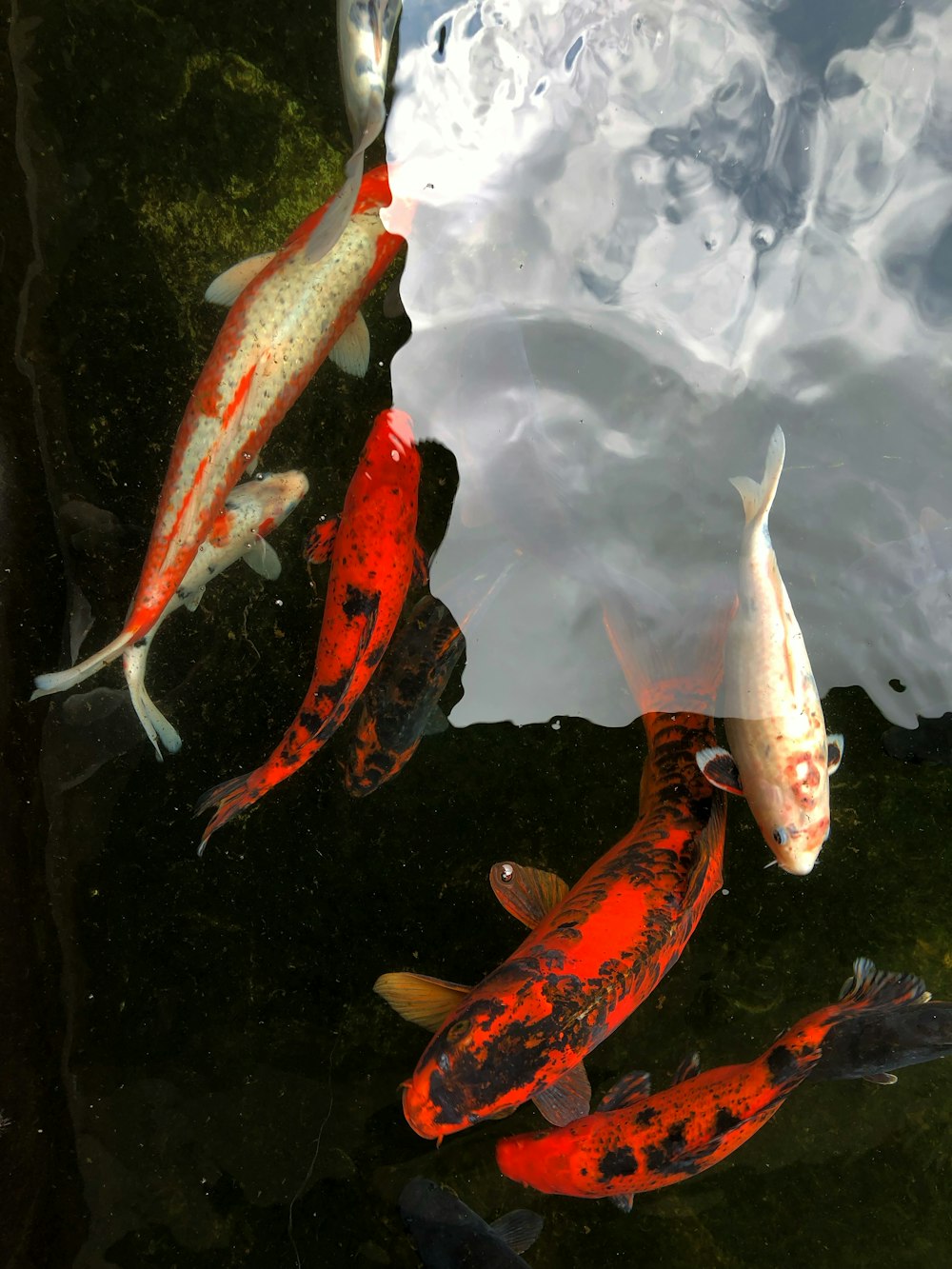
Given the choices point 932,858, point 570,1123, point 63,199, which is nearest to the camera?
point 570,1123

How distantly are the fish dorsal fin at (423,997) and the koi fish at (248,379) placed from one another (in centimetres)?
173

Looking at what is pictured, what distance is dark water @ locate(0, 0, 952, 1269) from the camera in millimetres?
3592

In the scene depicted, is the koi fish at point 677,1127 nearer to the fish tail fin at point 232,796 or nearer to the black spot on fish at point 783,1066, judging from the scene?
the black spot on fish at point 783,1066

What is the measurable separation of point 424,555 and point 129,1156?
3.01 metres

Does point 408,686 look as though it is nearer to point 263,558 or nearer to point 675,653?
point 263,558

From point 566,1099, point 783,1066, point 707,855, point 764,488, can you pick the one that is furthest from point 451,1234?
point 764,488

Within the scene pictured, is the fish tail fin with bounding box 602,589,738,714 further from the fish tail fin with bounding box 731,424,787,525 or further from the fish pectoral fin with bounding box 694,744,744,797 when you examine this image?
the fish tail fin with bounding box 731,424,787,525

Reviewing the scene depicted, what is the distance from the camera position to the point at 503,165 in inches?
138

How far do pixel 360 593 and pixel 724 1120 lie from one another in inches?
94.3

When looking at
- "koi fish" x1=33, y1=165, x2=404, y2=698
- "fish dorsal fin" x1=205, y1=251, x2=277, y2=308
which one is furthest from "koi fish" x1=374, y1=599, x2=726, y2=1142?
"fish dorsal fin" x1=205, y1=251, x2=277, y2=308

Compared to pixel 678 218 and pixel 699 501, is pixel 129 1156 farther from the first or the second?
pixel 678 218

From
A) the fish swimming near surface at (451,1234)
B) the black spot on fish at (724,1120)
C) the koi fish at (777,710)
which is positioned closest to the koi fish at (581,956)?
the koi fish at (777,710)

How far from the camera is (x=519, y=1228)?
364 centimetres

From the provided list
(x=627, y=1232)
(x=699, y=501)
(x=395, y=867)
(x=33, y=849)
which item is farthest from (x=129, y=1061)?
(x=699, y=501)
